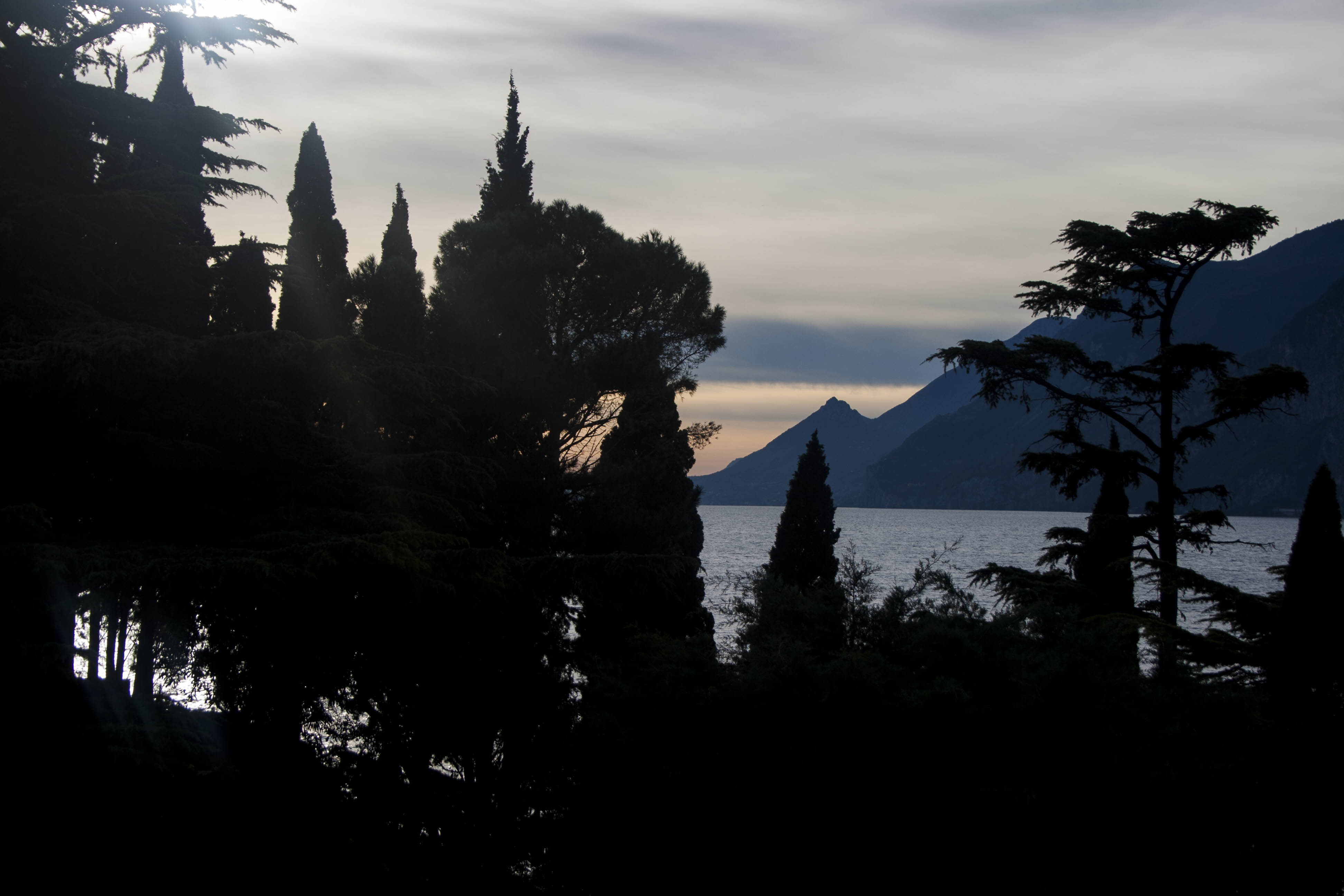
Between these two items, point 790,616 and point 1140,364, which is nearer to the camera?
point 790,616

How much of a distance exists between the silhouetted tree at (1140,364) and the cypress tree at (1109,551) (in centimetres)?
59

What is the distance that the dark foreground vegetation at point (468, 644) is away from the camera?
8.34 m

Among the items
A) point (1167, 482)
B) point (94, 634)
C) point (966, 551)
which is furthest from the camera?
point (966, 551)

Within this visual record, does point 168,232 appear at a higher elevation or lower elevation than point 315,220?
lower

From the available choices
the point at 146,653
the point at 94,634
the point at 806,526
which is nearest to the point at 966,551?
the point at 806,526

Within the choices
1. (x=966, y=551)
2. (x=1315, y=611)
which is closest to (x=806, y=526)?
(x=1315, y=611)

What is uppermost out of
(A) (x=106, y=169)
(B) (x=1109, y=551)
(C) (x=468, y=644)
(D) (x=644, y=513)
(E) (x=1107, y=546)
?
(A) (x=106, y=169)

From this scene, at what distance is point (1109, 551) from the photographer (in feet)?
64.7

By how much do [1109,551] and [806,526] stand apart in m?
16.0

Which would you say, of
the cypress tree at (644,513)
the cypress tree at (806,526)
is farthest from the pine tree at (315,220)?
the cypress tree at (806,526)

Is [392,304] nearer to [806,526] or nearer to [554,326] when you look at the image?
[554,326]

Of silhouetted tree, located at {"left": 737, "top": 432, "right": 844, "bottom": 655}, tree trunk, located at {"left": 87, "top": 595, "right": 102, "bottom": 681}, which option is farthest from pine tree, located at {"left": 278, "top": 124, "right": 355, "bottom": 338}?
silhouetted tree, located at {"left": 737, "top": 432, "right": 844, "bottom": 655}

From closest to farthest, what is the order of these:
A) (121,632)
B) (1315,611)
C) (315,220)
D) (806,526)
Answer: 1. (121,632)
2. (1315,611)
3. (315,220)
4. (806,526)

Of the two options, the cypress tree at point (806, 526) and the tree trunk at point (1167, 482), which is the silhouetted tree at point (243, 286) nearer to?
the tree trunk at point (1167, 482)
